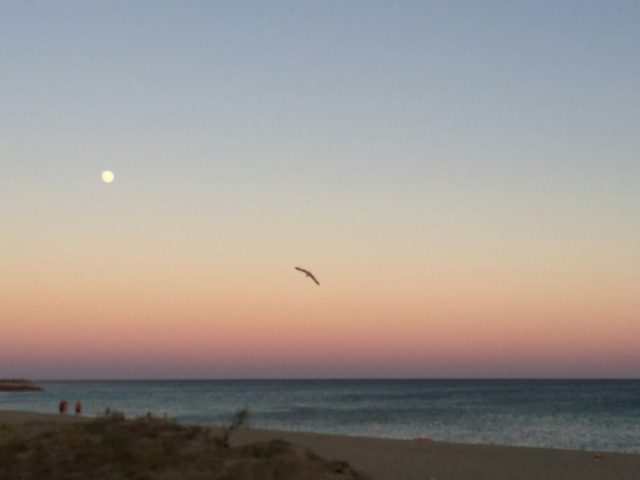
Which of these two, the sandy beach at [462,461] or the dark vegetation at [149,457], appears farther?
the sandy beach at [462,461]

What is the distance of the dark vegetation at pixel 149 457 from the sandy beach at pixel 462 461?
208 inches

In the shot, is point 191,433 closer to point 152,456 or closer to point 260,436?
point 152,456

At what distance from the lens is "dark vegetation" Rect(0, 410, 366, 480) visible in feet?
61.6

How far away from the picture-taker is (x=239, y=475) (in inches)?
719

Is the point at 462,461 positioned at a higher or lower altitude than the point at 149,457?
lower

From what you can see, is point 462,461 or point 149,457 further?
point 462,461

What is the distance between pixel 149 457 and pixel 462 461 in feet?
47.1

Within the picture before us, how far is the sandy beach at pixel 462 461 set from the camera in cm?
2678

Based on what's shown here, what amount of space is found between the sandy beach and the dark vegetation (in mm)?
5293

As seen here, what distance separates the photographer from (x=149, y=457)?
63.9 feet

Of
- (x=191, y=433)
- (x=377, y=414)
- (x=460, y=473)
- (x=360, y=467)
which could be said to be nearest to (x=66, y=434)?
(x=191, y=433)

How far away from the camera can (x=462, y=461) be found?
1206 inches

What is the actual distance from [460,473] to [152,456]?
11.2m

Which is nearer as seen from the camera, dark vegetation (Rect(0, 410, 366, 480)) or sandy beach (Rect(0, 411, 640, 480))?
dark vegetation (Rect(0, 410, 366, 480))
